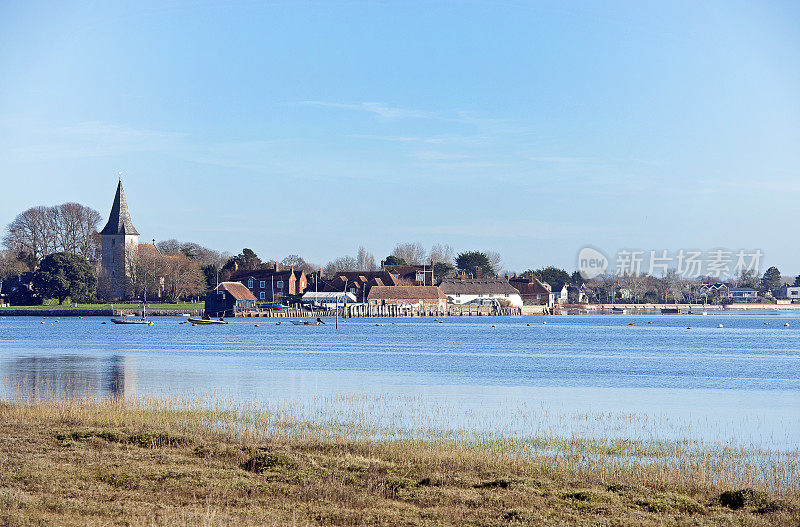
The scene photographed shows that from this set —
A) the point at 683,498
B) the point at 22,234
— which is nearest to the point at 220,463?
the point at 683,498

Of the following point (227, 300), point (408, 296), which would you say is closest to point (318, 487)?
point (227, 300)

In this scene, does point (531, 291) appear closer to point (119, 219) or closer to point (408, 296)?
point (408, 296)

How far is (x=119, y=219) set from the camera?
475 ft

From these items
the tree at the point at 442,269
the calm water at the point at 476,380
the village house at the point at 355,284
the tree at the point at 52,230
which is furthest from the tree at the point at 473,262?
the calm water at the point at 476,380

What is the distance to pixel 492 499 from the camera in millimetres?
13938

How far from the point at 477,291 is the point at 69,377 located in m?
135

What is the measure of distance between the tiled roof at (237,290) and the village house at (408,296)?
20741 millimetres

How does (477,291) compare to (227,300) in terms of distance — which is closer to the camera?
(227,300)

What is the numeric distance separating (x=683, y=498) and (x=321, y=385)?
74.8 ft

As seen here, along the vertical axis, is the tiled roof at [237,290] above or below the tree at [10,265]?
below

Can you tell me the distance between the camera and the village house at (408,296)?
15300cm

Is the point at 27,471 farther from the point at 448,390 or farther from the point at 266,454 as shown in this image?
the point at 448,390

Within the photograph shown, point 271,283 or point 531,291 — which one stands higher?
point 271,283

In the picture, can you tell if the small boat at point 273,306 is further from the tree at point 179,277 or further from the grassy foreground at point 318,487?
the grassy foreground at point 318,487
